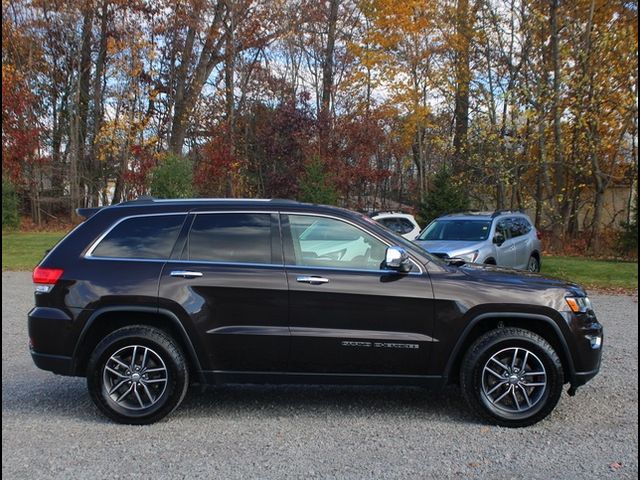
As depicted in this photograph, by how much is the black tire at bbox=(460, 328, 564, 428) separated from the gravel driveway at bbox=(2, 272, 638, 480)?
0.14 meters

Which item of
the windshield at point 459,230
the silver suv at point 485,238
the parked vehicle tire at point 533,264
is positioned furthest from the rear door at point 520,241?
the windshield at point 459,230

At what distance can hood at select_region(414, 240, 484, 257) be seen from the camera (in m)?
11.8

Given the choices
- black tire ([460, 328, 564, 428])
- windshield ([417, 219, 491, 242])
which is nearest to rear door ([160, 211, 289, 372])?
black tire ([460, 328, 564, 428])

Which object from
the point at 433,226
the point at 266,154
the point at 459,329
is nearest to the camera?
the point at 459,329

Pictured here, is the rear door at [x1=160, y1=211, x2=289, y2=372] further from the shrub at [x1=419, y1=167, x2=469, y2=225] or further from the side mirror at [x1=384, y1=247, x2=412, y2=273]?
the shrub at [x1=419, y1=167, x2=469, y2=225]

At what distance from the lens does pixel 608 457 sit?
4234mm

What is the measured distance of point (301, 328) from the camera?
487 cm

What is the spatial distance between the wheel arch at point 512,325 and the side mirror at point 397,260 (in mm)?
692

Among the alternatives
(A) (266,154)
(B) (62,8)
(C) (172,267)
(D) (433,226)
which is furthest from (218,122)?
(C) (172,267)

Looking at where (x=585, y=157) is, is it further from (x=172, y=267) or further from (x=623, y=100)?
(x=172, y=267)

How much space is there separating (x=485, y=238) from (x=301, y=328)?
8.71 metres

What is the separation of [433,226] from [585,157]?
1121cm

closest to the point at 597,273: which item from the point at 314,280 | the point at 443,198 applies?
the point at 443,198

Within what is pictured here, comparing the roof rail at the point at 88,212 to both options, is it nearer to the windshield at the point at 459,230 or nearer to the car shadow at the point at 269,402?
the car shadow at the point at 269,402
